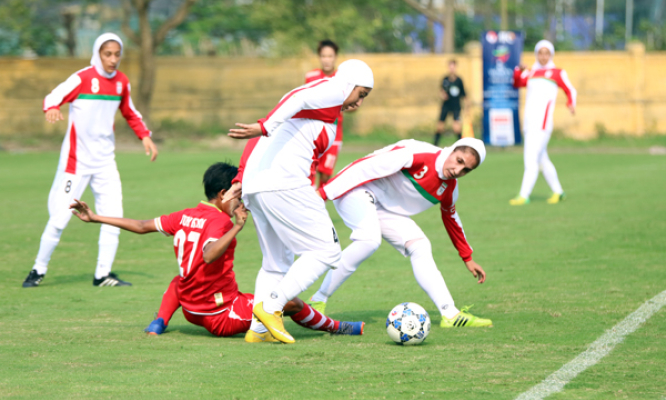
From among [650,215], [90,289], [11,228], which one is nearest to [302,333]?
[90,289]

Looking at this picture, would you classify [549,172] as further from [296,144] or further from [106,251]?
[296,144]

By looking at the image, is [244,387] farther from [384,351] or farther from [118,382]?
[384,351]

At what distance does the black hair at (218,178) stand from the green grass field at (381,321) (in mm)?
1079

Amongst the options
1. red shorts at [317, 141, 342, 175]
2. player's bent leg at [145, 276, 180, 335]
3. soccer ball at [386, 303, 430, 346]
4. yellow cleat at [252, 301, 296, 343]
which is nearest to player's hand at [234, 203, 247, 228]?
yellow cleat at [252, 301, 296, 343]

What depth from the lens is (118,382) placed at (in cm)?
472

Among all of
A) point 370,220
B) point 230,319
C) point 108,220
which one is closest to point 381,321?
point 370,220

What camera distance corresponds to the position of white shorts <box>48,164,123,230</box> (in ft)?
28.4

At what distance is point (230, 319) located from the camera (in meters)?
6.16

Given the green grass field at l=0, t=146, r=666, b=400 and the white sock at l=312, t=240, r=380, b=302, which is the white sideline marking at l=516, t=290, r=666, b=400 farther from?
the white sock at l=312, t=240, r=380, b=302

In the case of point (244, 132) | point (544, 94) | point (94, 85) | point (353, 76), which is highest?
point (353, 76)

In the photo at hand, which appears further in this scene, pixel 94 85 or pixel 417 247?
pixel 94 85

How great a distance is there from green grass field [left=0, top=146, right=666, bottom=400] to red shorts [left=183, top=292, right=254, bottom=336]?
0.51 feet

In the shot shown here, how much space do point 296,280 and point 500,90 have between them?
77.3 ft

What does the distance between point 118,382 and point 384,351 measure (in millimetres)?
1772
